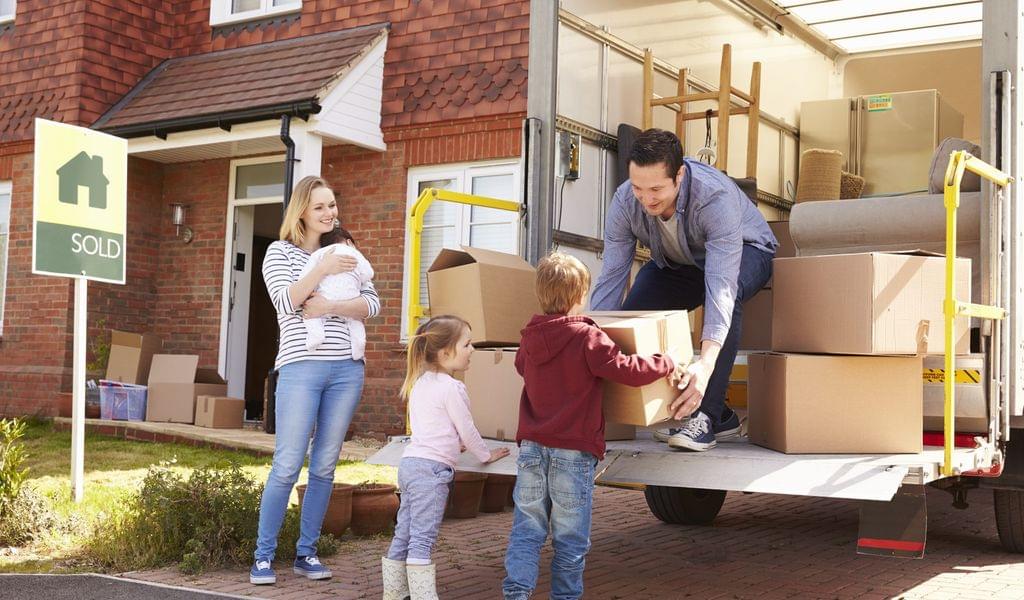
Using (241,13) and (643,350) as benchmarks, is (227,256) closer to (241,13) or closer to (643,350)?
(241,13)

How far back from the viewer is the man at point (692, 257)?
15.0ft

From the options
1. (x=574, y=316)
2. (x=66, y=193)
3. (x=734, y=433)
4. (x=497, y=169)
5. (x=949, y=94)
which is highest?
(x=949, y=94)

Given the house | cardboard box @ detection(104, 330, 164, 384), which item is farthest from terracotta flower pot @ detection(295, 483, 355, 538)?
cardboard box @ detection(104, 330, 164, 384)

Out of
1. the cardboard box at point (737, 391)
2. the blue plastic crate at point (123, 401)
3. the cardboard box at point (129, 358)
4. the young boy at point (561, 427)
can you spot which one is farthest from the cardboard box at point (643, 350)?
the cardboard box at point (129, 358)

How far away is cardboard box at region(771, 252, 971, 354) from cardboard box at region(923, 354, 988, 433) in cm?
12

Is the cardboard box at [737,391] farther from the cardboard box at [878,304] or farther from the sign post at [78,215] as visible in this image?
the sign post at [78,215]

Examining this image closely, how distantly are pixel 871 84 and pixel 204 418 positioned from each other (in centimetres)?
715

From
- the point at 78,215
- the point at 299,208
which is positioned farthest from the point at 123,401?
the point at 299,208

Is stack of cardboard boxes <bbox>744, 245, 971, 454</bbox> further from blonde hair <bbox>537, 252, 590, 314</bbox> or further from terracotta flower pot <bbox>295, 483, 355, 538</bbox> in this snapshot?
terracotta flower pot <bbox>295, 483, 355, 538</bbox>

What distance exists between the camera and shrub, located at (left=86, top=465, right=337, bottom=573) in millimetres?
5547

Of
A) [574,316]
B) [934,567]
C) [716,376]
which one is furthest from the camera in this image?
[934,567]

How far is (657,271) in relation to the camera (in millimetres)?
5379

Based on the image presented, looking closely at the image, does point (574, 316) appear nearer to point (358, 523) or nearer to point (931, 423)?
point (931, 423)

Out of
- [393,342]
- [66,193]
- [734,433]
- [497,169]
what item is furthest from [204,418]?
[734,433]
